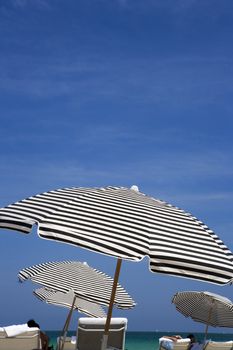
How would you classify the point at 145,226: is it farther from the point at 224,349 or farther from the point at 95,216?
the point at 224,349

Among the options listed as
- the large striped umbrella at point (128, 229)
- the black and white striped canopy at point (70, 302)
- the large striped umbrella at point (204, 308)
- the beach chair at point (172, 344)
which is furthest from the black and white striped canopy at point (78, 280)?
the large striped umbrella at point (128, 229)

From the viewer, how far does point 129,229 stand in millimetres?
4742

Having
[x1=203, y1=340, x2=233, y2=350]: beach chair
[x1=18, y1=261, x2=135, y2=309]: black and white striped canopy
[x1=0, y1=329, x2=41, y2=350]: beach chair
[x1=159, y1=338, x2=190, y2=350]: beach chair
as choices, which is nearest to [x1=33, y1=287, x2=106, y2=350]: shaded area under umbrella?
[x1=18, y1=261, x2=135, y2=309]: black and white striped canopy

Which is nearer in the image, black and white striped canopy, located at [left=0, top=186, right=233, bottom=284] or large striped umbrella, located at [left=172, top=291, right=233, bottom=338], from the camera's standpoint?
black and white striped canopy, located at [left=0, top=186, right=233, bottom=284]

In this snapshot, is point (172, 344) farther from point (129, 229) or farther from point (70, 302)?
point (129, 229)

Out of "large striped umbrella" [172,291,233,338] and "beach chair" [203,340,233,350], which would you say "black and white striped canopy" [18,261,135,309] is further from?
"large striped umbrella" [172,291,233,338]

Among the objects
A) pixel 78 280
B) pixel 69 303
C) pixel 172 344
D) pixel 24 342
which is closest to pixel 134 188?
pixel 24 342

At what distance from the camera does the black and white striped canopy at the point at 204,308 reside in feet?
44.5

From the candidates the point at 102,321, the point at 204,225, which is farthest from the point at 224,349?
the point at 204,225

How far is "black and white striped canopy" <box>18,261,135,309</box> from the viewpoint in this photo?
1026 cm

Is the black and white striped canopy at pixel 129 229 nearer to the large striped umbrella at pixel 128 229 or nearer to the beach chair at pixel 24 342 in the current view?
the large striped umbrella at pixel 128 229

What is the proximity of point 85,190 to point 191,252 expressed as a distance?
1.42 m

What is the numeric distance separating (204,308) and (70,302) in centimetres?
298

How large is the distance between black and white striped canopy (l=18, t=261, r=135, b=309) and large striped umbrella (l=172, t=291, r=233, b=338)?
2643 millimetres
